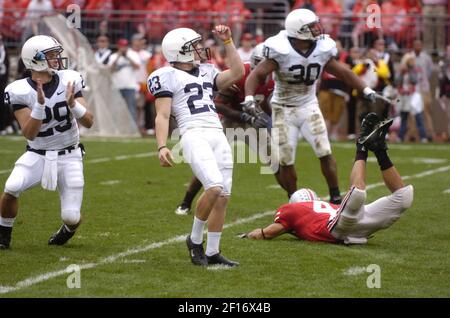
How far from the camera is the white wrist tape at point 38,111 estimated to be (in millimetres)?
6223

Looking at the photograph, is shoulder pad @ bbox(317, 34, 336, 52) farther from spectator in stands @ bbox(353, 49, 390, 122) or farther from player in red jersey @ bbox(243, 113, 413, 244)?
spectator in stands @ bbox(353, 49, 390, 122)

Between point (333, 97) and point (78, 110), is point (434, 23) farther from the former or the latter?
point (78, 110)

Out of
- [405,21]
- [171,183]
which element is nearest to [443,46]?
[405,21]

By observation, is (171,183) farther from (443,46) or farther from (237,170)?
(443,46)

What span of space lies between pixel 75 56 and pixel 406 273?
34.6 feet

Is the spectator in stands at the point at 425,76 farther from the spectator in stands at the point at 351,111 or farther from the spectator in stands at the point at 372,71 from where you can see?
the spectator in stands at the point at 351,111

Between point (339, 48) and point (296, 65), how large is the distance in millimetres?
7249

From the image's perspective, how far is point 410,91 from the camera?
15.6 metres

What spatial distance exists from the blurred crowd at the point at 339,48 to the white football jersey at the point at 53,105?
876cm

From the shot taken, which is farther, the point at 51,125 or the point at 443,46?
the point at 443,46

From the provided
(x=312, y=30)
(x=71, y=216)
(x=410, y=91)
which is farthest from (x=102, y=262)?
(x=410, y=91)

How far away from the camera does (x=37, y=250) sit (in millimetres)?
6605

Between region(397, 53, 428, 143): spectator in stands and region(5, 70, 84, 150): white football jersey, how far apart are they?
9.66m

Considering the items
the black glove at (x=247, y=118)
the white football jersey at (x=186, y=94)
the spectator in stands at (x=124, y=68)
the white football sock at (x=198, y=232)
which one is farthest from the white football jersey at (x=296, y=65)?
the spectator in stands at (x=124, y=68)
